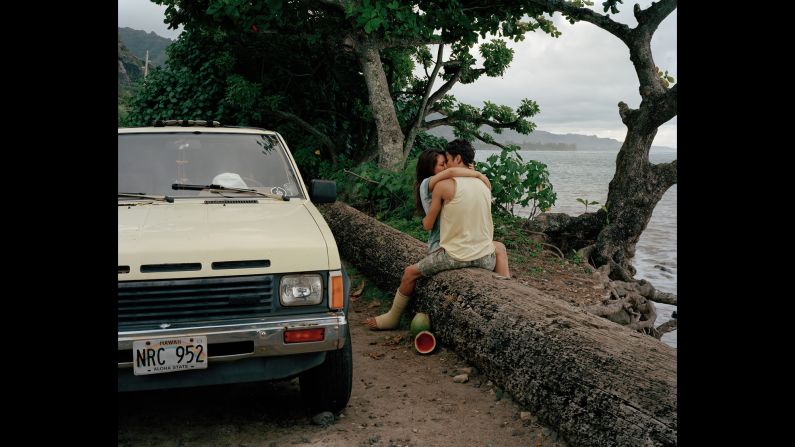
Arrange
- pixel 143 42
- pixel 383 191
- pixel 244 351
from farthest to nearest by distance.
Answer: pixel 143 42 < pixel 383 191 < pixel 244 351

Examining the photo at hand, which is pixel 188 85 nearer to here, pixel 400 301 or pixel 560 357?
pixel 400 301

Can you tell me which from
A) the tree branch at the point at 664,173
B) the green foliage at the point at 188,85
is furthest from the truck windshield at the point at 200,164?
the green foliage at the point at 188,85

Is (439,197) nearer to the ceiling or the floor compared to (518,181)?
nearer to the floor

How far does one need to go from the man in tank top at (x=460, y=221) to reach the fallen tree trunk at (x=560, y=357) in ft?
0.45

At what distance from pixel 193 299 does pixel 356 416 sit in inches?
56.7

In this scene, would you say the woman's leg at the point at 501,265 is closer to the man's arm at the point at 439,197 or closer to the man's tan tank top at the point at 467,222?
the man's tan tank top at the point at 467,222

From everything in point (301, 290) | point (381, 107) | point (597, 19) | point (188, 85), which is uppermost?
point (597, 19)

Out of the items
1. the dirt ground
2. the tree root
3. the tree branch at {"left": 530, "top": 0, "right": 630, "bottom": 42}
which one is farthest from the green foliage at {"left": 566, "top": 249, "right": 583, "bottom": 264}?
the dirt ground

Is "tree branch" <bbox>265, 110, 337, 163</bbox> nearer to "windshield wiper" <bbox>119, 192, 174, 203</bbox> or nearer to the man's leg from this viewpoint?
the man's leg

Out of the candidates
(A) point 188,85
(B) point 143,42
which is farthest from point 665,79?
(B) point 143,42

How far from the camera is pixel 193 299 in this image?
3604 mm

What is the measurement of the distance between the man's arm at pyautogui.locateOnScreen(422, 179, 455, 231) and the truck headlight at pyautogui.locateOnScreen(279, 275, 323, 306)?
2422 mm
